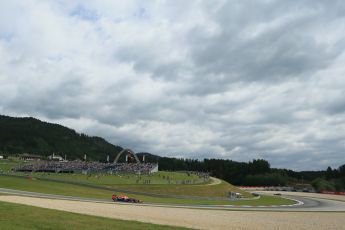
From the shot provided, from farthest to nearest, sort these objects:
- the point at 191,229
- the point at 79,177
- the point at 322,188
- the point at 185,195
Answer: the point at 322,188, the point at 79,177, the point at 185,195, the point at 191,229

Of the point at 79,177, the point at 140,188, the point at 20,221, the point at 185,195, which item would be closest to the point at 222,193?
the point at 185,195

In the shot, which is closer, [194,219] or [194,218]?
[194,219]

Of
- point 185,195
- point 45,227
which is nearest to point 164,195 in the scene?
point 185,195

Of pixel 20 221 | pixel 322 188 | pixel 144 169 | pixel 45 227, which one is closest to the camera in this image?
pixel 45 227

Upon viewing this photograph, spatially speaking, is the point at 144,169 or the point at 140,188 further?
the point at 144,169

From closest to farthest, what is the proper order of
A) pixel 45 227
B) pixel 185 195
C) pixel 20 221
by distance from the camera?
1. pixel 45 227
2. pixel 20 221
3. pixel 185 195

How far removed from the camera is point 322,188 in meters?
163

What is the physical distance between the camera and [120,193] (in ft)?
254

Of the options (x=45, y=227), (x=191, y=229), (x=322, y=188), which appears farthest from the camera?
(x=322, y=188)

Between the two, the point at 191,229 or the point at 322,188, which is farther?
the point at 322,188

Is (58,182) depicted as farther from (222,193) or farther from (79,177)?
(222,193)

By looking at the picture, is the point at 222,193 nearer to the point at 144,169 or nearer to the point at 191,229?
the point at 144,169

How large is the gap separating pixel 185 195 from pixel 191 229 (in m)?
59.1

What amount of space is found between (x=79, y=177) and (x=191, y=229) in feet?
248
